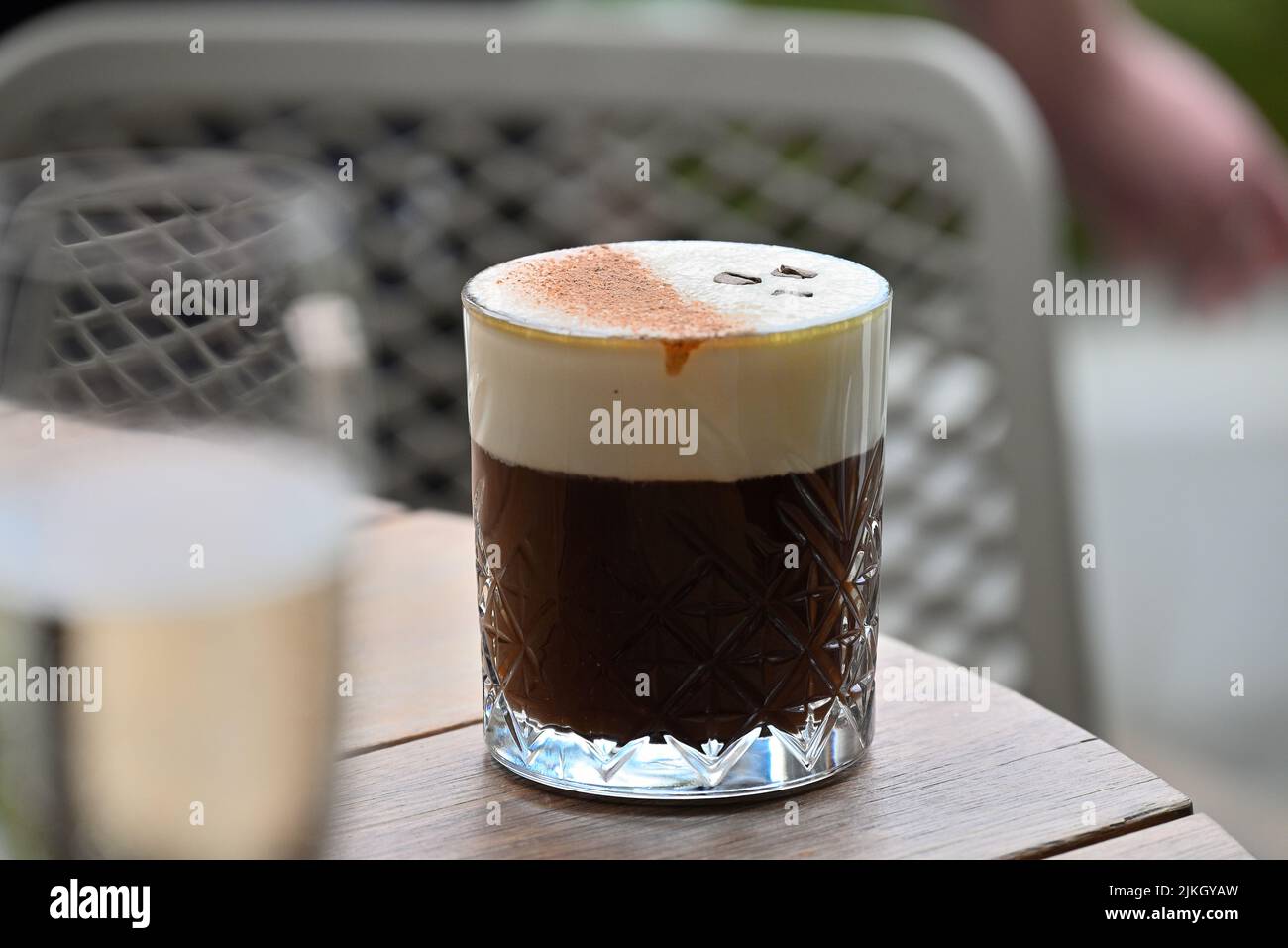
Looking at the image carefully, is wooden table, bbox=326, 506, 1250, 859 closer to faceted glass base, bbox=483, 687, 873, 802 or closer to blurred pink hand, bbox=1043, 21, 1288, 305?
faceted glass base, bbox=483, 687, 873, 802

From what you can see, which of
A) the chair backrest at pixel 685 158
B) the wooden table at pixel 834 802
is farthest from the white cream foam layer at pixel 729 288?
the chair backrest at pixel 685 158

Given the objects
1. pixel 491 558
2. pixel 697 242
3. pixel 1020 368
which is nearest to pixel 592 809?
pixel 491 558

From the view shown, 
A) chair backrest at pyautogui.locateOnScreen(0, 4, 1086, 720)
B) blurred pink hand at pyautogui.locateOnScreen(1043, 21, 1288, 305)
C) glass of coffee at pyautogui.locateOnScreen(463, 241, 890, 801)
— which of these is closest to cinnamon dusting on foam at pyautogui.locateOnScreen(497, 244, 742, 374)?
glass of coffee at pyautogui.locateOnScreen(463, 241, 890, 801)

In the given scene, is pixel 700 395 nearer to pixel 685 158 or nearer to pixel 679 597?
pixel 679 597

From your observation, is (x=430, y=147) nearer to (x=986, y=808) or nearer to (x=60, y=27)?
(x=60, y=27)

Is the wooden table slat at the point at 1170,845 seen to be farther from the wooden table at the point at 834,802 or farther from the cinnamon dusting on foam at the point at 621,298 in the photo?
the cinnamon dusting on foam at the point at 621,298

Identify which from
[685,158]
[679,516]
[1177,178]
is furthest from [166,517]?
[685,158]
